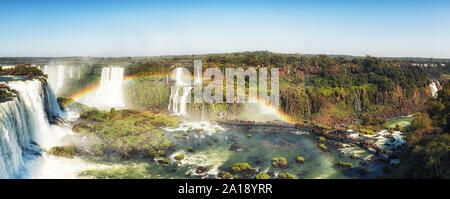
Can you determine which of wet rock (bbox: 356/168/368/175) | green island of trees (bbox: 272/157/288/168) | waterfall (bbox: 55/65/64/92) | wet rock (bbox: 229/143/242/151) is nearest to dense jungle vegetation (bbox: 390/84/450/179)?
wet rock (bbox: 356/168/368/175)

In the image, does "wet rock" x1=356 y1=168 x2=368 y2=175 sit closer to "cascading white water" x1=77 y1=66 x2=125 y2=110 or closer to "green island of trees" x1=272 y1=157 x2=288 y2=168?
"green island of trees" x1=272 y1=157 x2=288 y2=168

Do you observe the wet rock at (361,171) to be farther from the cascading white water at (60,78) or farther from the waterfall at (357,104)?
the cascading white water at (60,78)

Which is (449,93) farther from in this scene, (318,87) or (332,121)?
(318,87)

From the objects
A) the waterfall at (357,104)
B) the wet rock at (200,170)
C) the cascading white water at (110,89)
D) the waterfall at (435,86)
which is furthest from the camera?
the waterfall at (435,86)

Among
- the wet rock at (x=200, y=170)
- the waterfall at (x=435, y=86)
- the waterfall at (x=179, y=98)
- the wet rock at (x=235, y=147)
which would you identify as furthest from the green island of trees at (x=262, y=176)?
the waterfall at (x=435, y=86)
